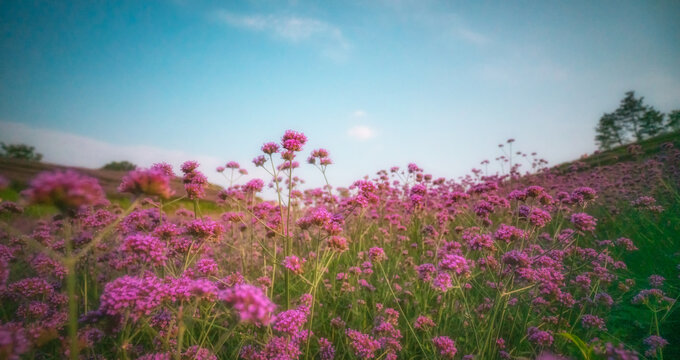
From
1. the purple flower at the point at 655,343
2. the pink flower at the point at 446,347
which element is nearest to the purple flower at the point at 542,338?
the purple flower at the point at 655,343

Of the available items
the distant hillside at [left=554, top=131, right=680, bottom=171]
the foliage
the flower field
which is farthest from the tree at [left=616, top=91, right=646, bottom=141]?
the flower field

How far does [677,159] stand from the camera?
798 cm

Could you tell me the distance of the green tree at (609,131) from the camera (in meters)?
49.8

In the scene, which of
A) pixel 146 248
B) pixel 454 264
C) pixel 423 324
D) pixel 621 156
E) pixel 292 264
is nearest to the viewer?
pixel 146 248

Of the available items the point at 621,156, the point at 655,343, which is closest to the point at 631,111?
the point at 621,156

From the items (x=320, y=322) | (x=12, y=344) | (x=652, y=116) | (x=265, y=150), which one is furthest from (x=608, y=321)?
(x=652, y=116)

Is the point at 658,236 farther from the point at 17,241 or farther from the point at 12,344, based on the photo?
the point at 17,241

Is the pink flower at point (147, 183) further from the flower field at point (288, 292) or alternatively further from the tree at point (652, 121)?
the tree at point (652, 121)

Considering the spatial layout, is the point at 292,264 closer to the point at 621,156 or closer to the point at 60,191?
the point at 60,191

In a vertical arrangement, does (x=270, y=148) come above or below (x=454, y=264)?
above

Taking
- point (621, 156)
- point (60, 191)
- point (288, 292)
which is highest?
point (621, 156)

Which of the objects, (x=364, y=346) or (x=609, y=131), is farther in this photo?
(x=609, y=131)

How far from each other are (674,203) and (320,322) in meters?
9.57

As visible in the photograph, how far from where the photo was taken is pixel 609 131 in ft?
173
